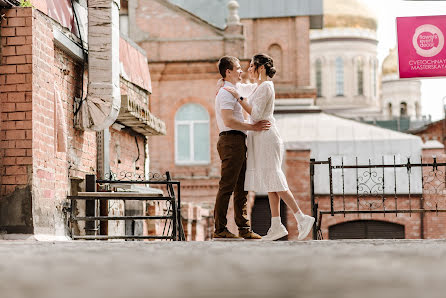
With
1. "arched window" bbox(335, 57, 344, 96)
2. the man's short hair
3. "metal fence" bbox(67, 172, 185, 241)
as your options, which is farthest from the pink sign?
"arched window" bbox(335, 57, 344, 96)

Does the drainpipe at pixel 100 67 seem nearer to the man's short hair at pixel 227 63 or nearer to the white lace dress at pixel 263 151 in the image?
the man's short hair at pixel 227 63

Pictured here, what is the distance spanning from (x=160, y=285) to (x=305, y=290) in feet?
1.38

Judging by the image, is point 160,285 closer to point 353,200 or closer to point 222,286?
point 222,286

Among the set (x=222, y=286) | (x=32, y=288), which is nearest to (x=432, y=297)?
(x=222, y=286)

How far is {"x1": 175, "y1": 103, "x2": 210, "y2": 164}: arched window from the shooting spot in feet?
99.5

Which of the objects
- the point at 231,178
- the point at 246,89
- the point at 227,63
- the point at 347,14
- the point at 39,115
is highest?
the point at 347,14

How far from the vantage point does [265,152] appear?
8.02 m

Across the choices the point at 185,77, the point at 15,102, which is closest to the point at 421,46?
the point at 15,102

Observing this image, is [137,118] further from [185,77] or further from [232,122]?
[185,77]

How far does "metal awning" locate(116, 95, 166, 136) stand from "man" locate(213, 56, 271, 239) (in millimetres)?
3697

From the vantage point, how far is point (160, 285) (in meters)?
2.37

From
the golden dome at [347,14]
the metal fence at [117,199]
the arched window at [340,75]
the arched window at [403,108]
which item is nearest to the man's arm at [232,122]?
the metal fence at [117,199]

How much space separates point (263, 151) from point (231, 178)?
1.37 ft

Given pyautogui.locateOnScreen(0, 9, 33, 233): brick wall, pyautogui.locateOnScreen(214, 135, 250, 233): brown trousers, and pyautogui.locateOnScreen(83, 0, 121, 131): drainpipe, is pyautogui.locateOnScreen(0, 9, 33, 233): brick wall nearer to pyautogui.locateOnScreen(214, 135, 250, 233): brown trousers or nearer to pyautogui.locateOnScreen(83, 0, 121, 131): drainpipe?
pyautogui.locateOnScreen(214, 135, 250, 233): brown trousers
